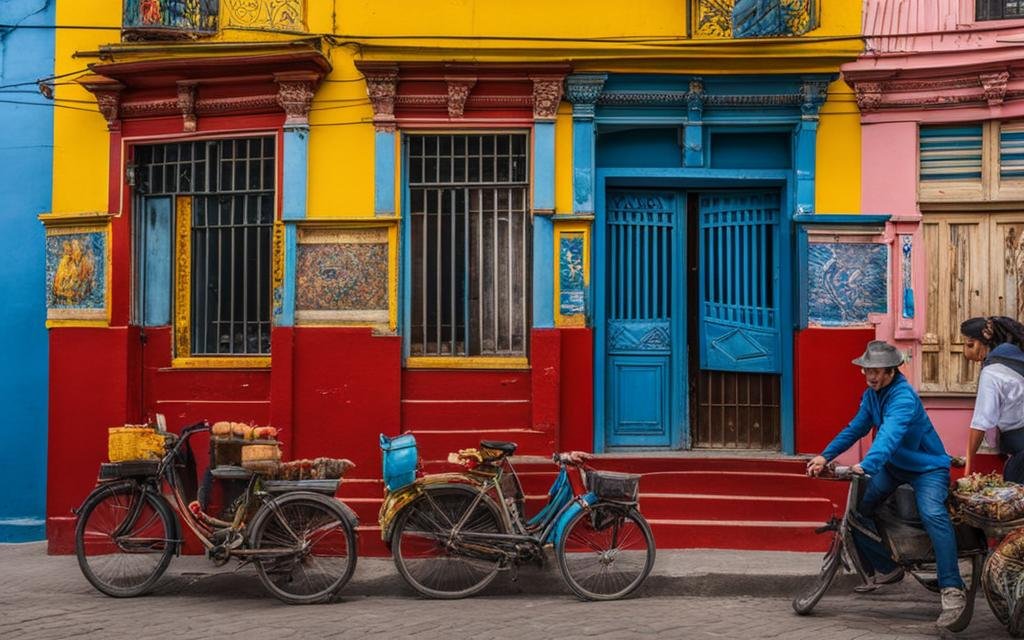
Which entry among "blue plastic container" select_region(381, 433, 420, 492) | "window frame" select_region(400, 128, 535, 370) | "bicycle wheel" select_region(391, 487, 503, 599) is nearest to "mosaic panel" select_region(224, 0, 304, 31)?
"window frame" select_region(400, 128, 535, 370)

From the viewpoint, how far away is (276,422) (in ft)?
32.6

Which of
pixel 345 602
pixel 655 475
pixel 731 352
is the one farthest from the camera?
pixel 731 352

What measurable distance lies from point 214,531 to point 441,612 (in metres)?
1.83

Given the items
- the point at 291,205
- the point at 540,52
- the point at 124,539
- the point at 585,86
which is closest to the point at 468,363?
the point at 291,205

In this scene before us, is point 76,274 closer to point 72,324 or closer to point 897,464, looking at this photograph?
point 72,324

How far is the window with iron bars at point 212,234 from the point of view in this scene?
10.4 m

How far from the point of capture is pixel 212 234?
10.5m

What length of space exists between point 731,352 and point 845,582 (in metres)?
2.71

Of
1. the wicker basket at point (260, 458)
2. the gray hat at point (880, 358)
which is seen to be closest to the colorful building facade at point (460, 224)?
the wicker basket at point (260, 458)

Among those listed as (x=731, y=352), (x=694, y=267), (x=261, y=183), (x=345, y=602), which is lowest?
(x=345, y=602)

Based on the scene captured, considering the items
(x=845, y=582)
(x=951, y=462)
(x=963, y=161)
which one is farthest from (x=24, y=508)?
(x=963, y=161)

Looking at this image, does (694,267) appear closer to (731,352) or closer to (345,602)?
(731,352)

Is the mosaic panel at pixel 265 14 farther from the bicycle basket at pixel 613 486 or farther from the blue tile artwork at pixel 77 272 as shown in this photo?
the bicycle basket at pixel 613 486

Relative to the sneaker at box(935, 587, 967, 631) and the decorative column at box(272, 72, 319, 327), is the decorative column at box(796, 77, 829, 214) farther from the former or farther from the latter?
the decorative column at box(272, 72, 319, 327)
